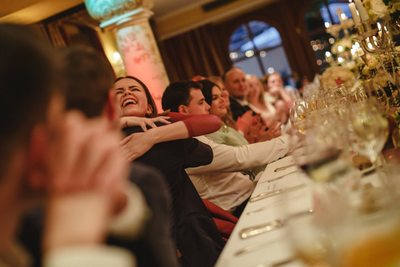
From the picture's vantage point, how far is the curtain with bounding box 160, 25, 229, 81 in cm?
1115

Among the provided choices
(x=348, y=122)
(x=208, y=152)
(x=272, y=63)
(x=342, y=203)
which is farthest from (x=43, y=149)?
(x=272, y=63)

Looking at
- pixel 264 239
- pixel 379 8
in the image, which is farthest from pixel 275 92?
pixel 264 239

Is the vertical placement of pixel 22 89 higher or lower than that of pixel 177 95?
higher

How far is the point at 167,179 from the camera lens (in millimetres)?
2178

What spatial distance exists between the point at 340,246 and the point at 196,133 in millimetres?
1522

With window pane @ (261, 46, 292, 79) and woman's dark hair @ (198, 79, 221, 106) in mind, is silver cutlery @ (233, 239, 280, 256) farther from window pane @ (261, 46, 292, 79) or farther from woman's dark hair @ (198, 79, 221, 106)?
window pane @ (261, 46, 292, 79)

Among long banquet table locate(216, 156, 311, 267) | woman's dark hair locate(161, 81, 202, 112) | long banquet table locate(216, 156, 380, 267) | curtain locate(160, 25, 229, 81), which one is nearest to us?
long banquet table locate(216, 156, 380, 267)

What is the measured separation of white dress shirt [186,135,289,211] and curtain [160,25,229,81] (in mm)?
8300

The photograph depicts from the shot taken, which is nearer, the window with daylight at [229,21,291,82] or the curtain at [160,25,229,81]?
the curtain at [160,25,229,81]

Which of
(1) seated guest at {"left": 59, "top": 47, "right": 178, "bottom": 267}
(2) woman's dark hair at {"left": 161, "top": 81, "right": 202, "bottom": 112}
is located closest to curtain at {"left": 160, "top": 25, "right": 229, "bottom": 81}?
(2) woman's dark hair at {"left": 161, "top": 81, "right": 202, "bottom": 112}

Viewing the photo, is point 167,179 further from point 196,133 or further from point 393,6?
point 393,6

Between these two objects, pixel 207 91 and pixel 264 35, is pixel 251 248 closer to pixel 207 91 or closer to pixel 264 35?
pixel 207 91

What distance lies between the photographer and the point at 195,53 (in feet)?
37.3

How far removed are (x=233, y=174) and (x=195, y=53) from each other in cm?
870
